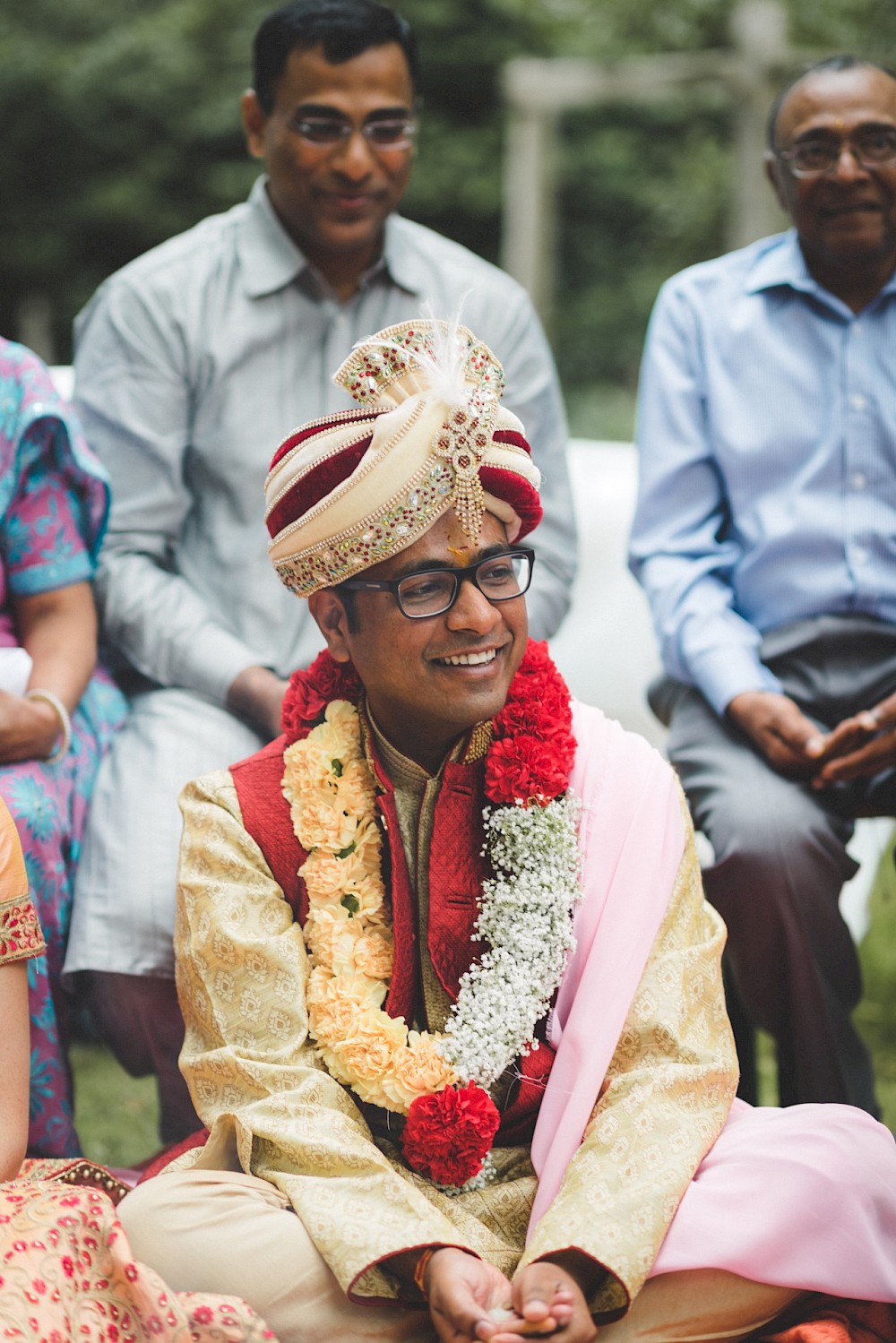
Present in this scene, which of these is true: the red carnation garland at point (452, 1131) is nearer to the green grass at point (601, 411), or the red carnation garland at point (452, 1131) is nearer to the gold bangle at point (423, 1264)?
the gold bangle at point (423, 1264)

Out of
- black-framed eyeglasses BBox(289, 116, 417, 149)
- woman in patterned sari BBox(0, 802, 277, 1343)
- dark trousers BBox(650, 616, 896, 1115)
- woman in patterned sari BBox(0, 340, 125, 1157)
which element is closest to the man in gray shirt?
black-framed eyeglasses BBox(289, 116, 417, 149)

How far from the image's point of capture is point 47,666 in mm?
3902

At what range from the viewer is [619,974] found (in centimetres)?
293

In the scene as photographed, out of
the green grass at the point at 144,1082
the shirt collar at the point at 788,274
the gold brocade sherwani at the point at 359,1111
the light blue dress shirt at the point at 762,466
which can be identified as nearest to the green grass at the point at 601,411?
the green grass at the point at 144,1082

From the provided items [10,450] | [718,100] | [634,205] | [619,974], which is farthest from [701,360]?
[634,205]

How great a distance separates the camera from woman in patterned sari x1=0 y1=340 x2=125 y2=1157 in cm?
372

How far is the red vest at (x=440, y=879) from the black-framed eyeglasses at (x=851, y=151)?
2.13 metres

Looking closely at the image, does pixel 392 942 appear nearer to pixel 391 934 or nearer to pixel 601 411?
pixel 391 934

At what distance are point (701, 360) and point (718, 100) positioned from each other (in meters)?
10.8

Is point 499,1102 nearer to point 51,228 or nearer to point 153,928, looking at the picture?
point 153,928

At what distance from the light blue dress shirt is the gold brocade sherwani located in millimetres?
1436

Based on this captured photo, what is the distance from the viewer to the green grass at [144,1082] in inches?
185

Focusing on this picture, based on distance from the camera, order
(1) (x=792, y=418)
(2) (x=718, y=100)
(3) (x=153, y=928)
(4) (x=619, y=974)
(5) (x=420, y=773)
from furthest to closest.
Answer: (2) (x=718, y=100) < (1) (x=792, y=418) < (3) (x=153, y=928) < (5) (x=420, y=773) < (4) (x=619, y=974)

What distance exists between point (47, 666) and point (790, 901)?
5.98 ft
